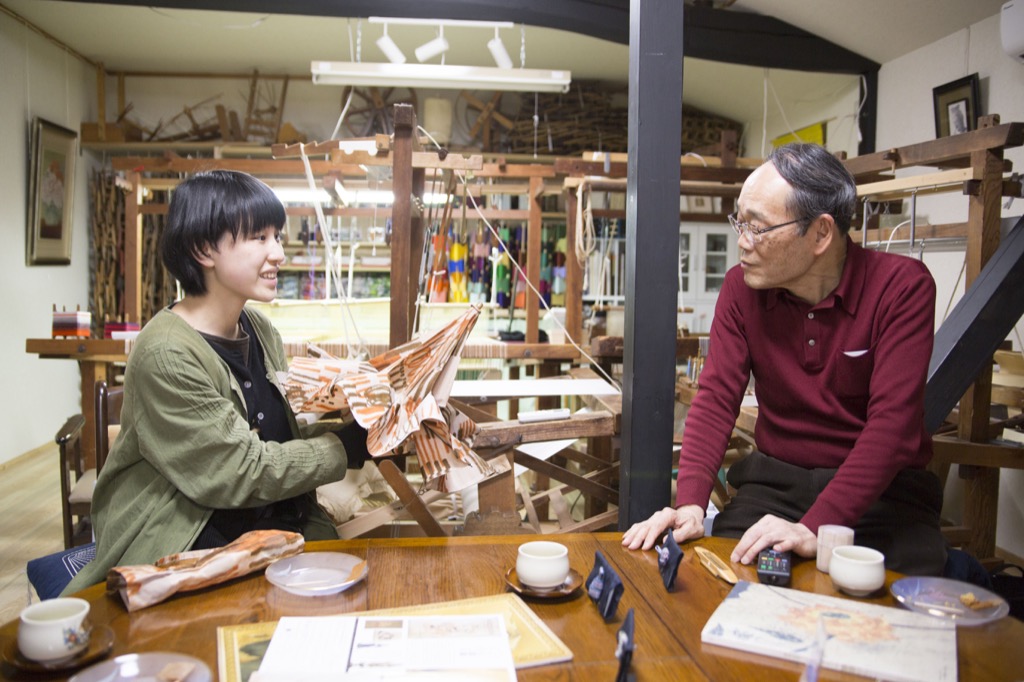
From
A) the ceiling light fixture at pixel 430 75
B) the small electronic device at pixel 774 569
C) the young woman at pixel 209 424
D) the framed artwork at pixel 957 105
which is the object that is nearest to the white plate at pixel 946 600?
the small electronic device at pixel 774 569

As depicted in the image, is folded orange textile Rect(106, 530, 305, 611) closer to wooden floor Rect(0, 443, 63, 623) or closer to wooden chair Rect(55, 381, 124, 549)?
wooden chair Rect(55, 381, 124, 549)

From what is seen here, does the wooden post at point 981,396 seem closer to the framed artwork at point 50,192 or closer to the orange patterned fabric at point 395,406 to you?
the orange patterned fabric at point 395,406

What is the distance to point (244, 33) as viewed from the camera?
→ 6.78m

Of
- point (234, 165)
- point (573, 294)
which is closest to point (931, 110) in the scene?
point (573, 294)

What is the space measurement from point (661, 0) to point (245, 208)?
1.21 m

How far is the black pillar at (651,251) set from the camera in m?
2.10

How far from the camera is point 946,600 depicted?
1.29m

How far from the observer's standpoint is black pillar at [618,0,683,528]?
82.8 inches

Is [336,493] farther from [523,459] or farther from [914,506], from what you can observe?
[914,506]

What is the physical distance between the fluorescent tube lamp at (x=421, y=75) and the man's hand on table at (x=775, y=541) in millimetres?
3412

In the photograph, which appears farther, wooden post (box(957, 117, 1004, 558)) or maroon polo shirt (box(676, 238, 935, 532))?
wooden post (box(957, 117, 1004, 558))

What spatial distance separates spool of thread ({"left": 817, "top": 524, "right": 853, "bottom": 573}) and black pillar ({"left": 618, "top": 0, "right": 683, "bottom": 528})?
0.73 metres

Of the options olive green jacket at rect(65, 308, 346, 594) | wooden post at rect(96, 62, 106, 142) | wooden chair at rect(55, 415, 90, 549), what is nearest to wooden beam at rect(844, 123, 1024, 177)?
olive green jacket at rect(65, 308, 346, 594)

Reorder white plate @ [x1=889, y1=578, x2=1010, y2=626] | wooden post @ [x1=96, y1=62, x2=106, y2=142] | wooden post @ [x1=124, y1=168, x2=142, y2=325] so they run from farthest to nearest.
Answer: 1. wooden post @ [x1=96, y1=62, x2=106, y2=142]
2. wooden post @ [x1=124, y1=168, x2=142, y2=325]
3. white plate @ [x1=889, y1=578, x2=1010, y2=626]
